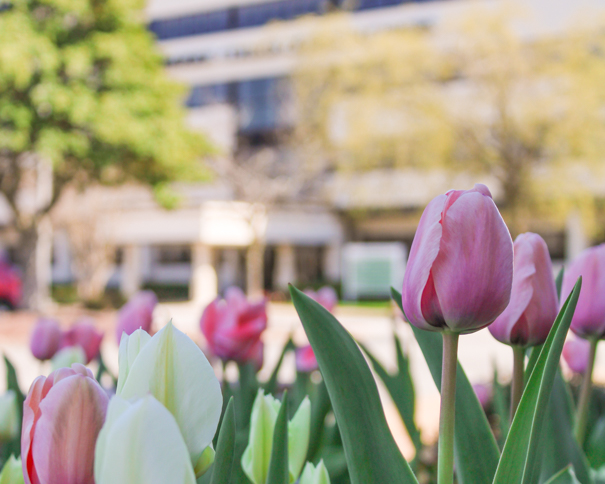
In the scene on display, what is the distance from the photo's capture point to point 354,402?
0.52m

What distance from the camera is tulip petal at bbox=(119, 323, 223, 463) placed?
0.40 meters

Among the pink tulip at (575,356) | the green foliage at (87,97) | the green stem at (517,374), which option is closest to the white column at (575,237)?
the green foliage at (87,97)

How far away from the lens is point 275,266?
2644 cm

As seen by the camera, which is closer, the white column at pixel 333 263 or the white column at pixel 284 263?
the white column at pixel 284 263

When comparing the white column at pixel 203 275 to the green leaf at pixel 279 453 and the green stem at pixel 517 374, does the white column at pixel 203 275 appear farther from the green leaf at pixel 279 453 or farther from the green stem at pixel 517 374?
the green leaf at pixel 279 453

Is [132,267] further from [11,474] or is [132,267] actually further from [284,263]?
[11,474]

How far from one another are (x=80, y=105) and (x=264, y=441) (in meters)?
11.3

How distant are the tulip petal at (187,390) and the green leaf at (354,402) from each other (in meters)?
0.14

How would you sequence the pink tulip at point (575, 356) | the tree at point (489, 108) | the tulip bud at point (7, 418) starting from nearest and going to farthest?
the tulip bud at point (7, 418)
the pink tulip at point (575, 356)
the tree at point (489, 108)

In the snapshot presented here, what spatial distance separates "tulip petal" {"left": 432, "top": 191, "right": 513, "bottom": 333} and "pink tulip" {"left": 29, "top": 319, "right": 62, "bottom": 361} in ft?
3.95

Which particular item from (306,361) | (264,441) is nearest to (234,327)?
(306,361)

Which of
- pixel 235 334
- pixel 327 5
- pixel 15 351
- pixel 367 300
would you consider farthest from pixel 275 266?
pixel 235 334

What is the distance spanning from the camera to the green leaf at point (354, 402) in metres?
0.51

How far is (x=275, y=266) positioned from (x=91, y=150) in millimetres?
15593
